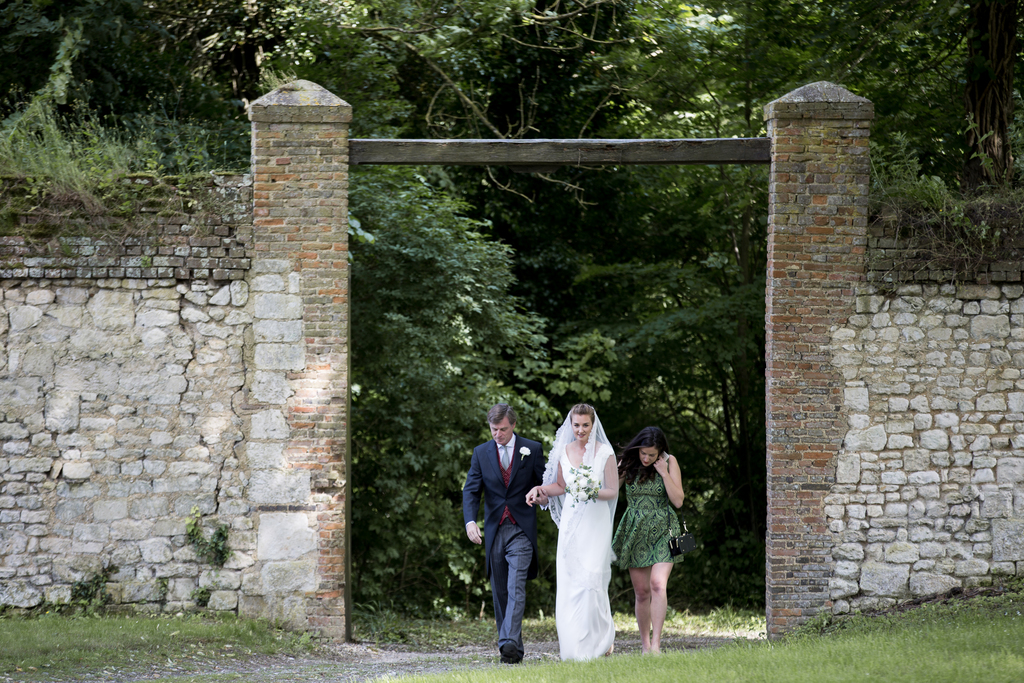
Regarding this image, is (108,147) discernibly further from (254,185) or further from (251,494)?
(251,494)

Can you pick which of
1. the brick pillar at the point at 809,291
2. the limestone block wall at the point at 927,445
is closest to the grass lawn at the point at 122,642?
the brick pillar at the point at 809,291

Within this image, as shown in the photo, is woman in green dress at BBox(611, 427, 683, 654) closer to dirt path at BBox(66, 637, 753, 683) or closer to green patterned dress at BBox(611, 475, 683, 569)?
green patterned dress at BBox(611, 475, 683, 569)

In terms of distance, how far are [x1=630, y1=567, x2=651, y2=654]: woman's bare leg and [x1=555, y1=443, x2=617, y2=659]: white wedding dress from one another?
12.5 inches

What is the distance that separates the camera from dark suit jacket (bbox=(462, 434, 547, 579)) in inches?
237

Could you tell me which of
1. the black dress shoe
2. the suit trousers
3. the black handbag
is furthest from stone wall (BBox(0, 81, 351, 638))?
the black handbag

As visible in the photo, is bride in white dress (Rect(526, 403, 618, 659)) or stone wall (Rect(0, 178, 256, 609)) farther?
stone wall (Rect(0, 178, 256, 609))

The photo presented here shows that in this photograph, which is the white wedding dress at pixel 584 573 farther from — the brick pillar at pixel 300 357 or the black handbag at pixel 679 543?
the brick pillar at pixel 300 357

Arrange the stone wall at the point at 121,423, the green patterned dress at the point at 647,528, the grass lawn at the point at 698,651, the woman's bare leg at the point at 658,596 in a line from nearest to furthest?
the grass lawn at the point at 698,651, the woman's bare leg at the point at 658,596, the green patterned dress at the point at 647,528, the stone wall at the point at 121,423

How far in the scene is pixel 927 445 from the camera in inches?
263

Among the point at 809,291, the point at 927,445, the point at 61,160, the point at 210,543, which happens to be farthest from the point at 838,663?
the point at 61,160

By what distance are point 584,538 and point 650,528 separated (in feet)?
1.70

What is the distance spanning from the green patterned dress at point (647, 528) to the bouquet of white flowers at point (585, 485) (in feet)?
1.24

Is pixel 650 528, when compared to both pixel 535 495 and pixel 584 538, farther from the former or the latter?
pixel 535 495

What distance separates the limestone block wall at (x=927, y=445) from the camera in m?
6.59
